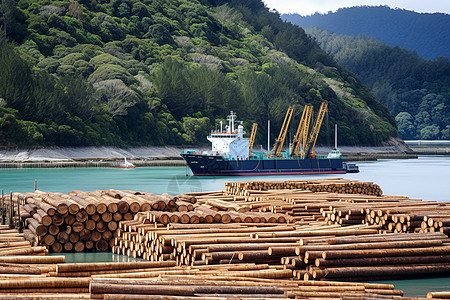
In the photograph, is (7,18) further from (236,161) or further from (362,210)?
(362,210)

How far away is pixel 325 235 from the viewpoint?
643 inches

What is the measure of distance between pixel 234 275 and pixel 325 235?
15.1 feet

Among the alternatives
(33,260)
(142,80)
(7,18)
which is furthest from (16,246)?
(7,18)

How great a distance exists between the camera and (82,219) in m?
18.2

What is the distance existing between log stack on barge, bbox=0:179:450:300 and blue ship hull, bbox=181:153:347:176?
5050 centimetres

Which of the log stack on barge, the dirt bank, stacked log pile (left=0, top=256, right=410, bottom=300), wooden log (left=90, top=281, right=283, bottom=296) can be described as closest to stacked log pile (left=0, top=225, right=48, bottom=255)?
the log stack on barge

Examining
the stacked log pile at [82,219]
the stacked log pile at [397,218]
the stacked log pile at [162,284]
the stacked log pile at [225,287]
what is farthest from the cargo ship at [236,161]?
the stacked log pile at [225,287]

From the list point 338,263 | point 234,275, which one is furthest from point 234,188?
point 234,275

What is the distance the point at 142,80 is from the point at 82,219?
9487 centimetres

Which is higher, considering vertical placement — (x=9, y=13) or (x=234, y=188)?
(x=9, y=13)

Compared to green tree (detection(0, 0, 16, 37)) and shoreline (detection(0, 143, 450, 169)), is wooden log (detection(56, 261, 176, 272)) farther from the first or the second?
green tree (detection(0, 0, 16, 37))

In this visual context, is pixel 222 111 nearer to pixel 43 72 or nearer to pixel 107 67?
pixel 107 67

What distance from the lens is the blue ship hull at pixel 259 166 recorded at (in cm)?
7325

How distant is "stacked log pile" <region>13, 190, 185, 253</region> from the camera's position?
1806 cm
